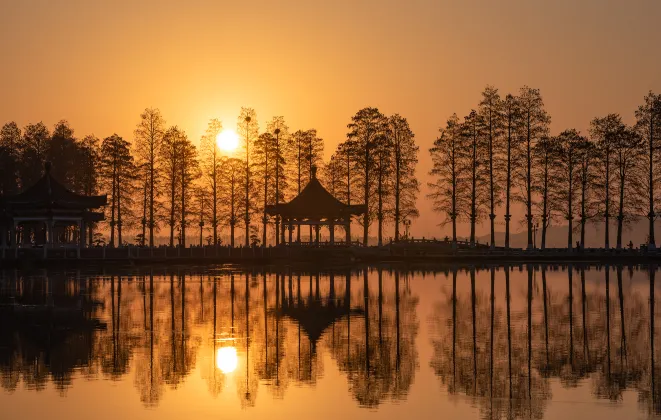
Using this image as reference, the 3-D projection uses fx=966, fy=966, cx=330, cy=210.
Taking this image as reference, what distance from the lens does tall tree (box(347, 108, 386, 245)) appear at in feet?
321

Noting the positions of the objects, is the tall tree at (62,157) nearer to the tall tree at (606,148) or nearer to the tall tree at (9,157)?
the tall tree at (9,157)

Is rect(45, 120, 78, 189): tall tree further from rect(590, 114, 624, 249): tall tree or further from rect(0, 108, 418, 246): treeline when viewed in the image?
rect(590, 114, 624, 249): tall tree

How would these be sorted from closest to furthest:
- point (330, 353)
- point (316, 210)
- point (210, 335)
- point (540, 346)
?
point (330, 353), point (540, 346), point (210, 335), point (316, 210)

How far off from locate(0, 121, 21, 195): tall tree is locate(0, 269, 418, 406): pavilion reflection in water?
160 ft

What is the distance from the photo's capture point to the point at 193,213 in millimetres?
101375

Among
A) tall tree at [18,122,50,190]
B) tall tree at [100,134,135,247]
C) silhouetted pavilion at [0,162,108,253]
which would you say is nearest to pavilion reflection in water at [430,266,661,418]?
silhouetted pavilion at [0,162,108,253]

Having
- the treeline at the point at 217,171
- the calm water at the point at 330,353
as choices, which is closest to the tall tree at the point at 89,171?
the treeline at the point at 217,171

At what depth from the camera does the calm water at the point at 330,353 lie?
2039cm

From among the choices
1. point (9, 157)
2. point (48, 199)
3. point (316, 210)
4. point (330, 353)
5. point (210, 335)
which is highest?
point (9, 157)

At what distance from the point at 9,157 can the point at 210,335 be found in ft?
246

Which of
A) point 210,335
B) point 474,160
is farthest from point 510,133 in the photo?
point 210,335

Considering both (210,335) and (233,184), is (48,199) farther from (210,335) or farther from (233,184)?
(210,335)

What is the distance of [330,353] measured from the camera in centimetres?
2719

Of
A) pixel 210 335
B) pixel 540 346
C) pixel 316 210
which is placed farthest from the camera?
pixel 316 210
